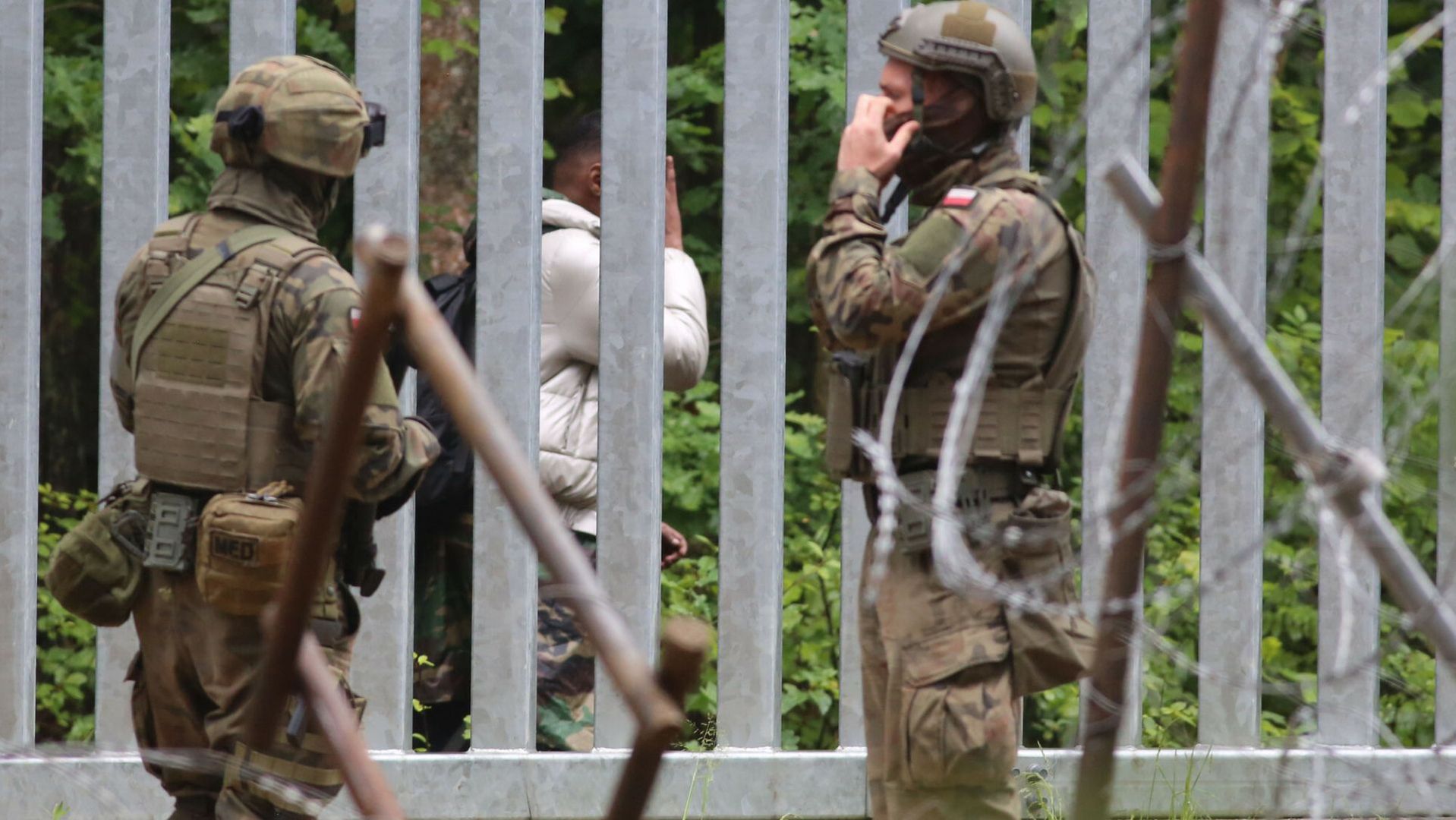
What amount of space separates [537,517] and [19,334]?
138 inches

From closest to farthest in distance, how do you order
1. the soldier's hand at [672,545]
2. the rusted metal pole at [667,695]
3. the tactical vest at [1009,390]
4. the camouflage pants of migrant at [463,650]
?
the rusted metal pole at [667,695], the tactical vest at [1009,390], the camouflage pants of migrant at [463,650], the soldier's hand at [672,545]

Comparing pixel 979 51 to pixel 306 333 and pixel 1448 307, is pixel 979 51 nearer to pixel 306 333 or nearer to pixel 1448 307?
pixel 306 333

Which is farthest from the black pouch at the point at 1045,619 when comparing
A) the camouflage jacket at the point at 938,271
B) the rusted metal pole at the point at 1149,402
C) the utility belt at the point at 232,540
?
the rusted metal pole at the point at 1149,402

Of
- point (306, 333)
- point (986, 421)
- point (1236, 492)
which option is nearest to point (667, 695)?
point (986, 421)

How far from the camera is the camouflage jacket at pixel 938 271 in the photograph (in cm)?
327

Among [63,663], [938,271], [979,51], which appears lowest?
[63,663]

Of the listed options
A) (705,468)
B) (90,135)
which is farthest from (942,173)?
(90,135)

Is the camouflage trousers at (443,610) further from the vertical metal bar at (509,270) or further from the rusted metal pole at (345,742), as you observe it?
the rusted metal pole at (345,742)

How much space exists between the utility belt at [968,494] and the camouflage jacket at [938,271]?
0.58 feet

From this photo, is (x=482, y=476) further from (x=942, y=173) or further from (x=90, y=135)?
(x=90, y=135)

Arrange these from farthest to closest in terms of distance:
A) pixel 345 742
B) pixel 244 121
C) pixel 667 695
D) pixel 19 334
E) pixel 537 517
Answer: pixel 19 334 → pixel 244 121 → pixel 345 742 → pixel 537 517 → pixel 667 695

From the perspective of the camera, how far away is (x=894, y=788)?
336cm

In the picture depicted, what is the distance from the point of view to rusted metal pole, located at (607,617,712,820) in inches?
40.0

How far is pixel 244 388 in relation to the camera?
347 centimetres
